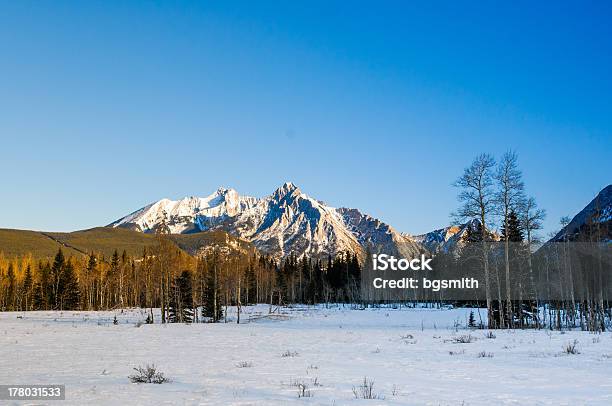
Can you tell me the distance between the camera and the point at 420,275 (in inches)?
4321

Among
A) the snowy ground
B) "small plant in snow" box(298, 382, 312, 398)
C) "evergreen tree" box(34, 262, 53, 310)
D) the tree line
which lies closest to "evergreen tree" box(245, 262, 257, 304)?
the tree line

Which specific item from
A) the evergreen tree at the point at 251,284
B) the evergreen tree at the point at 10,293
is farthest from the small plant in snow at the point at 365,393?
the evergreen tree at the point at 10,293

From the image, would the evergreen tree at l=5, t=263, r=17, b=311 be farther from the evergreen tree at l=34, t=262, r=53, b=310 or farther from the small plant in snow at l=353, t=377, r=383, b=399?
the small plant in snow at l=353, t=377, r=383, b=399

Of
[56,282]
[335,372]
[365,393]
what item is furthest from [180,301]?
[56,282]

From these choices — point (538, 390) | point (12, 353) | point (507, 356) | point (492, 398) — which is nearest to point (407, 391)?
point (492, 398)

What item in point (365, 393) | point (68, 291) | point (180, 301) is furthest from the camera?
point (68, 291)

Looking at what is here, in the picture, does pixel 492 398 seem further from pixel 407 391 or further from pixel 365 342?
pixel 365 342

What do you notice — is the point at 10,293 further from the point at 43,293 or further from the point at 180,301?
the point at 180,301

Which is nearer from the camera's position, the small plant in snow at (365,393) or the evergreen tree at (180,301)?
the small plant in snow at (365,393)

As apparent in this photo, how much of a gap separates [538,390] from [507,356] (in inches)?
241

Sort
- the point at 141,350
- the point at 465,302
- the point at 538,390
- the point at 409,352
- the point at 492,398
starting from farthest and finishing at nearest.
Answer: the point at 465,302 < the point at 141,350 < the point at 409,352 < the point at 538,390 < the point at 492,398

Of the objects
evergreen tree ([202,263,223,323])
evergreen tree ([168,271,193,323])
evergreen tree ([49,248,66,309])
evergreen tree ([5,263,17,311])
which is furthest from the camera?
evergreen tree ([5,263,17,311])

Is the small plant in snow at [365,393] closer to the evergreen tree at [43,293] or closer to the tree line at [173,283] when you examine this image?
the tree line at [173,283]

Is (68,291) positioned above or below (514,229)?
below
